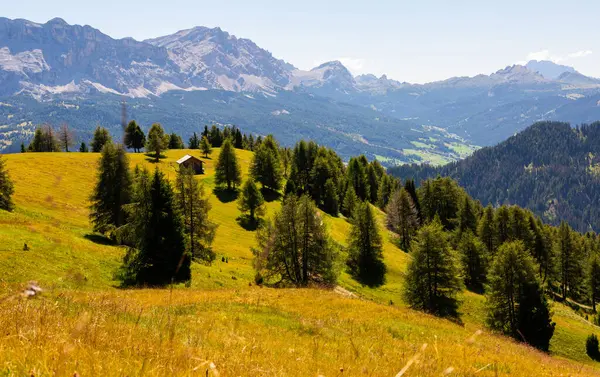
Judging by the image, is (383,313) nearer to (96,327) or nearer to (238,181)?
(96,327)

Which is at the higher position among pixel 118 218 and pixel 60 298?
pixel 60 298

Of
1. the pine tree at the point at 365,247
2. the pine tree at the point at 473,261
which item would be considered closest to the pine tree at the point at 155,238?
the pine tree at the point at 365,247

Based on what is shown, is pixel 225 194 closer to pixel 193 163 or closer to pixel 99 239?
pixel 193 163

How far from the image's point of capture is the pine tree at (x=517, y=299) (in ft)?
147

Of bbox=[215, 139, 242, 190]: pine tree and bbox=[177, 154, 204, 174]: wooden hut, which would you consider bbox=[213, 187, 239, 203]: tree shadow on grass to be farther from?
bbox=[177, 154, 204, 174]: wooden hut

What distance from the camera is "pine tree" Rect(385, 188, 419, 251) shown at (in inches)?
3435

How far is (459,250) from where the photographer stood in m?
74.8

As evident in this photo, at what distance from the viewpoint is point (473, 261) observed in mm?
72438

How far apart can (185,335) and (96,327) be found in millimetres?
2679

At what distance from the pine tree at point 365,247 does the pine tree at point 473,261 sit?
57.6 ft

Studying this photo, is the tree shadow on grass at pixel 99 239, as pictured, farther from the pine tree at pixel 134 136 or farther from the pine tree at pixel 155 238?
the pine tree at pixel 134 136

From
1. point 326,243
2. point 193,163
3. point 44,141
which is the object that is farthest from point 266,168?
A: point 44,141

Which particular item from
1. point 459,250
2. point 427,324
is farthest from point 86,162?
point 427,324

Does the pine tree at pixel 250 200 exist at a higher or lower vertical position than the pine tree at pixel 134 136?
lower
